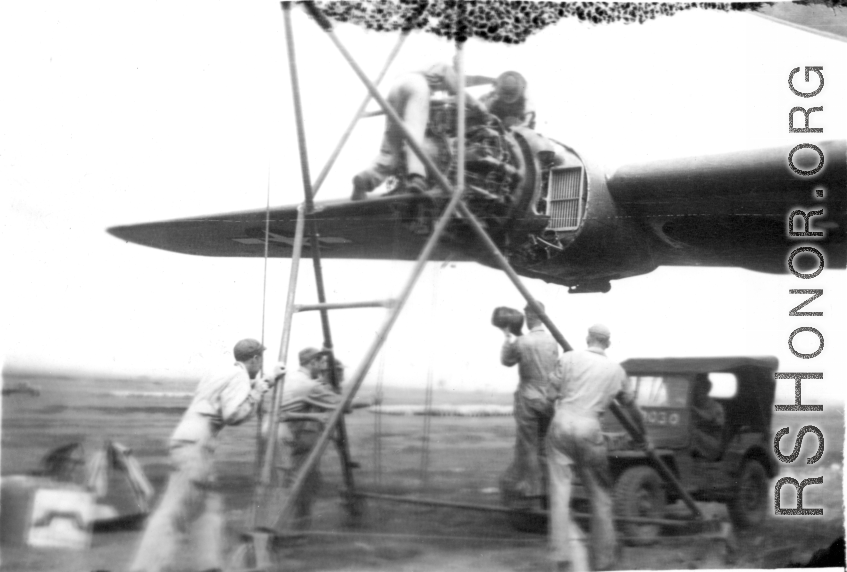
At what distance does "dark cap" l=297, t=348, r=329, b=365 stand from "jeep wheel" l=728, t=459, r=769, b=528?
231 centimetres

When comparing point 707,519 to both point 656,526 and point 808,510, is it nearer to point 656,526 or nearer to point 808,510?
point 656,526

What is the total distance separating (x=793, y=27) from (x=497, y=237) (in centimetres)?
198

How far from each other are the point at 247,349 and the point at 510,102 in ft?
6.03

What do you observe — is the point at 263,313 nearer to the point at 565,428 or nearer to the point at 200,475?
the point at 200,475

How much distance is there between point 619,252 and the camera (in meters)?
4.40

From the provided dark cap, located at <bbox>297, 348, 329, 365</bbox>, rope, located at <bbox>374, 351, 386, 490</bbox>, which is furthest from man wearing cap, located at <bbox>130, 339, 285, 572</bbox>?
rope, located at <bbox>374, 351, 386, 490</bbox>

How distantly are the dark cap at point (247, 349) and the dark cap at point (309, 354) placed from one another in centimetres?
20

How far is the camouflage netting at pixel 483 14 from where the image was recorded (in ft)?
13.6

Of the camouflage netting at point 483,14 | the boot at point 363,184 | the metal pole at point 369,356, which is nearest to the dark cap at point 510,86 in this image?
the camouflage netting at point 483,14

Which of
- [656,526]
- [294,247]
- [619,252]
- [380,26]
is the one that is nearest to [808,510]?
[656,526]

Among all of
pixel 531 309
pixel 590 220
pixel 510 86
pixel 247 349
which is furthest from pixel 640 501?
pixel 510 86

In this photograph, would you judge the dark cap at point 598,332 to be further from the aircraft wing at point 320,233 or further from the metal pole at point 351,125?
the metal pole at point 351,125

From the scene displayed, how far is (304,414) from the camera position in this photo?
4.02 m

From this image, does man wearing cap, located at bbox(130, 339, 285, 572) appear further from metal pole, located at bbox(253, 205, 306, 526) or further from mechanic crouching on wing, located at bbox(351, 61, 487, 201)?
mechanic crouching on wing, located at bbox(351, 61, 487, 201)
